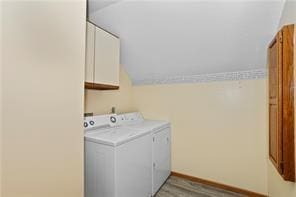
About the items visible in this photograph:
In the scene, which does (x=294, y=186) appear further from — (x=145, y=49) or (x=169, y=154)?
(x=145, y=49)

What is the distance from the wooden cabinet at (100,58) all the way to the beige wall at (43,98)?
0.56m

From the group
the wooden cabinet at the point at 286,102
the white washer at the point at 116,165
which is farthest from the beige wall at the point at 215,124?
the wooden cabinet at the point at 286,102

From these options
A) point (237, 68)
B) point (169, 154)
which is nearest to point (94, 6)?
point (237, 68)

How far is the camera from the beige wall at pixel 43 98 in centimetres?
91

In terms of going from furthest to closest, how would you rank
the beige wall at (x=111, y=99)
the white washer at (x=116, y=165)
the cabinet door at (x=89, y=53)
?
the beige wall at (x=111, y=99) → the cabinet door at (x=89, y=53) → the white washer at (x=116, y=165)

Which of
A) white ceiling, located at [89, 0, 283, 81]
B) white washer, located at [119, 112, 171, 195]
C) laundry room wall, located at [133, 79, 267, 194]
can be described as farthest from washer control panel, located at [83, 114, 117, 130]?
white ceiling, located at [89, 0, 283, 81]

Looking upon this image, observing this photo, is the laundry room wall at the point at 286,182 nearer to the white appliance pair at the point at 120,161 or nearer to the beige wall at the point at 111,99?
the white appliance pair at the point at 120,161

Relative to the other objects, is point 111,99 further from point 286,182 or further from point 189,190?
point 286,182

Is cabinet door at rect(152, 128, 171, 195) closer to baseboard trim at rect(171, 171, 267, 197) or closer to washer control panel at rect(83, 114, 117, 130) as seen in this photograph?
baseboard trim at rect(171, 171, 267, 197)

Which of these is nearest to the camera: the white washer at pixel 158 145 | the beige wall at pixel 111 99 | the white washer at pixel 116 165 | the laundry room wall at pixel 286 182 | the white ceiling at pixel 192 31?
the laundry room wall at pixel 286 182

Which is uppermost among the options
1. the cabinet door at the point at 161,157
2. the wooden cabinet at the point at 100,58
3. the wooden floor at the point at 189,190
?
the wooden cabinet at the point at 100,58

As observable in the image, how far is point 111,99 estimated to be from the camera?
105 inches

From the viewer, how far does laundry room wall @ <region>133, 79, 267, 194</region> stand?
2.16m

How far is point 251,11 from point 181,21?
64 centimetres
